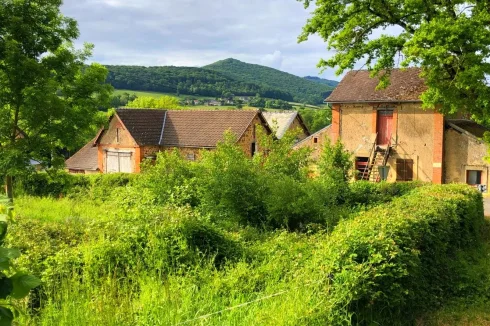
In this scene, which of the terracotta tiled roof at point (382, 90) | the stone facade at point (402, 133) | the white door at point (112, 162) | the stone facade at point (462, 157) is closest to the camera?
the stone facade at point (462, 157)

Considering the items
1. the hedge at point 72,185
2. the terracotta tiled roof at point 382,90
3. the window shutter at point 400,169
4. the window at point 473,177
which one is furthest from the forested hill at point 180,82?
the window at point 473,177

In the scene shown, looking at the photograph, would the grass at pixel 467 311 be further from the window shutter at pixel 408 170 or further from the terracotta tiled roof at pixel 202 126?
the terracotta tiled roof at pixel 202 126

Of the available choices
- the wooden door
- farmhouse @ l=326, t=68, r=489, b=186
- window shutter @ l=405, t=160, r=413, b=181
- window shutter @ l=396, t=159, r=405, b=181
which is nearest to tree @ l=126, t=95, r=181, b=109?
farmhouse @ l=326, t=68, r=489, b=186

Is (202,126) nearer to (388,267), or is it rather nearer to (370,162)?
(370,162)

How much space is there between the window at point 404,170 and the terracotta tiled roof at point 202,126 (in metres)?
10.5

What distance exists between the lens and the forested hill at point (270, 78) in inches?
5556

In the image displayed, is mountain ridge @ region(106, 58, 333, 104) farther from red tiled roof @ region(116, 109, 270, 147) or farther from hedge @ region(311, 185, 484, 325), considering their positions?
hedge @ region(311, 185, 484, 325)

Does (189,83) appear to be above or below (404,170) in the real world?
above

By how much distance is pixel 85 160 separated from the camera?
129 feet

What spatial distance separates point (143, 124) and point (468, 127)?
21886mm

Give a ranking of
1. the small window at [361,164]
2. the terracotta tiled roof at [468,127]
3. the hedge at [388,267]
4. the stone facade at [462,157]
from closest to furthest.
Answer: the hedge at [388,267] → the stone facade at [462,157] → the terracotta tiled roof at [468,127] → the small window at [361,164]

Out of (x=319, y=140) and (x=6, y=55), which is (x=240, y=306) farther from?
(x=319, y=140)

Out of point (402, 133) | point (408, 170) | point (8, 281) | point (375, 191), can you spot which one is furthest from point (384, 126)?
point (8, 281)

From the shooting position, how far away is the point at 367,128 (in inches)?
1179
